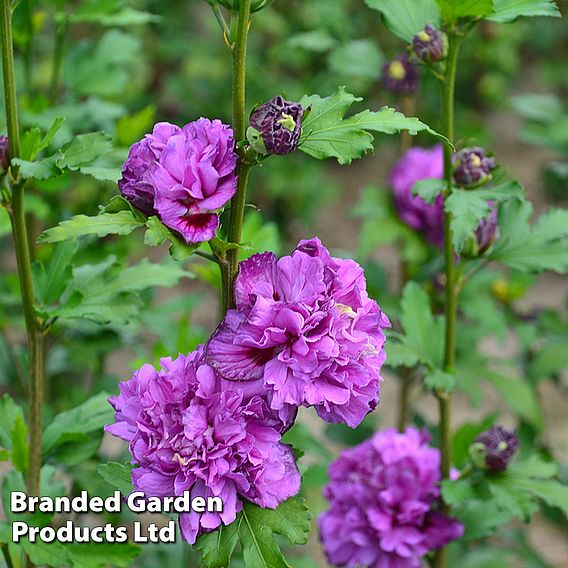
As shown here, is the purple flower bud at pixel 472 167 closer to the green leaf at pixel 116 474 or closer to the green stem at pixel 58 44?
the green leaf at pixel 116 474

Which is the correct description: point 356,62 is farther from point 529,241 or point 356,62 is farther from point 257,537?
point 257,537

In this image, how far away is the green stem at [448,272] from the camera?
1.40 metres

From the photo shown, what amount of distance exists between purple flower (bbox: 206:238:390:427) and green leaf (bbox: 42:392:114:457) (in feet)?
1.62

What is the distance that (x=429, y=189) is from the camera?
1.42m

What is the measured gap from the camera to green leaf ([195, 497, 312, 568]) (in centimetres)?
112

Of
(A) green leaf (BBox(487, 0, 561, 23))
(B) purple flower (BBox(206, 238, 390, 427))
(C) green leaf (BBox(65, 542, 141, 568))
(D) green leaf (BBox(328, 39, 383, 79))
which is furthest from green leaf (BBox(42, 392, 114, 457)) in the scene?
(D) green leaf (BBox(328, 39, 383, 79))

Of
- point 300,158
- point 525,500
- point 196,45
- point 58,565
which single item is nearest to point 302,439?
point 525,500

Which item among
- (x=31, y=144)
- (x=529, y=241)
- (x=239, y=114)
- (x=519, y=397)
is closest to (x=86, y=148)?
(x=31, y=144)

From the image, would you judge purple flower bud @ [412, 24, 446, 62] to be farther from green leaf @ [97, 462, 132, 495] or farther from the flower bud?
green leaf @ [97, 462, 132, 495]

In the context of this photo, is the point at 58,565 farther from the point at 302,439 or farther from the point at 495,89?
the point at 495,89

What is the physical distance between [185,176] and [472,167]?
572 mm

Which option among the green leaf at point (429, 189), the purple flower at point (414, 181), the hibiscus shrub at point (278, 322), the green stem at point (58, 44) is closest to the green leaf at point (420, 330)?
the hibiscus shrub at point (278, 322)

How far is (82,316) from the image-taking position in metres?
1.41

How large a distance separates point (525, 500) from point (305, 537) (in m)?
0.51
